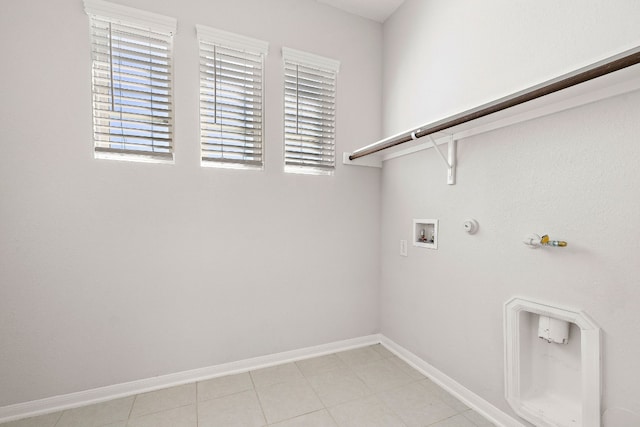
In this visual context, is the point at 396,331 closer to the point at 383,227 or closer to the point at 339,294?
the point at 339,294

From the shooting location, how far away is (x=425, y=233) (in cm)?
220

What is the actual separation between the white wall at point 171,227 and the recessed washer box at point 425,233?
0.47 m

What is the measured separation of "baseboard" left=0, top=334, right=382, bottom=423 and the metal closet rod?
73.5 inches

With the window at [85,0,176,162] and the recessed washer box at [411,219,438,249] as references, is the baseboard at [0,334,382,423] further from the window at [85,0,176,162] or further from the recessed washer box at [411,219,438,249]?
the window at [85,0,176,162]

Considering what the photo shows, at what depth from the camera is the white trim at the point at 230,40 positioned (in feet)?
6.53

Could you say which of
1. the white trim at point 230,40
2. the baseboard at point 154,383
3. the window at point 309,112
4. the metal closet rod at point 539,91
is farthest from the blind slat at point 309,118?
the baseboard at point 154,383

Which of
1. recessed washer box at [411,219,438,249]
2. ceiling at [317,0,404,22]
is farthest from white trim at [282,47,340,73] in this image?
recessed washer box at [411,219,438,249]

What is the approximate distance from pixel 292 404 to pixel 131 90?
2.32 meters

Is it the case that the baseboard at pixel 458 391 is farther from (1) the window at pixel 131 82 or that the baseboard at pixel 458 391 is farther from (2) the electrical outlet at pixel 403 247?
(1) the window at pixel 131 82

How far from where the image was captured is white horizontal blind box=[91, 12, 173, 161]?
179 centimetres

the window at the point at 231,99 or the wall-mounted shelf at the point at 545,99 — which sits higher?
the window at the point at 231,99

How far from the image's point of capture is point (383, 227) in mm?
2613

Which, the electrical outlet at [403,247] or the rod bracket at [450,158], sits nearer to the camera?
the rod bracket at [450,158]

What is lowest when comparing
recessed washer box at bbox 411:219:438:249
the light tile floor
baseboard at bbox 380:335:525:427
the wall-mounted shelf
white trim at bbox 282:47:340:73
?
the light tile floor
